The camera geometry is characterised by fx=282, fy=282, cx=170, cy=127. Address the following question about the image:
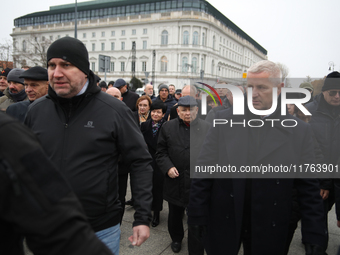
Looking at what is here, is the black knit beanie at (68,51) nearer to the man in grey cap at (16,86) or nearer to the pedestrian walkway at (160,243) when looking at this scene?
the man in grey cap at (16,86)

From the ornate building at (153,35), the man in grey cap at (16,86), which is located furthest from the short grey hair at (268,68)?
the ornate building at (153,35)

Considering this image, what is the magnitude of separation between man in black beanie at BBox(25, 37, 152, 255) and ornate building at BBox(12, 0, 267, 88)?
59.5 meters

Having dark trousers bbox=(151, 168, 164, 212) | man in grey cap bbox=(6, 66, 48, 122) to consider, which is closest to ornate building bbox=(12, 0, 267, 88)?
dark trousers bbox=(151, 168, 164, 212)

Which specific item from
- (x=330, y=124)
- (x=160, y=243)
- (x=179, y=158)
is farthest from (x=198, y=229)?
(x=330, y=124)

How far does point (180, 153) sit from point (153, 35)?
68.1 meters

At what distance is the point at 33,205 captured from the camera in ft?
2.85

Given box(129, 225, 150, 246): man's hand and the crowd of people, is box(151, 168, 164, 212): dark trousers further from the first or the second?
box(129, 225, 150, 246): man's hand

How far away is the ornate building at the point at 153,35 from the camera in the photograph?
216ft

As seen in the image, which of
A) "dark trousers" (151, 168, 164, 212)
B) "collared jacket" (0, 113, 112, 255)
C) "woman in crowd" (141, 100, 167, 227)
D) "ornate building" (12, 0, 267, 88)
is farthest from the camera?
"ornate building" (12, 0, 267, 88)

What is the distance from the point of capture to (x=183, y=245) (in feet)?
12.9

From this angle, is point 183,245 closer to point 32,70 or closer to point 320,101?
point 320,101

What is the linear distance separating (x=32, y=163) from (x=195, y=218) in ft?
5.46

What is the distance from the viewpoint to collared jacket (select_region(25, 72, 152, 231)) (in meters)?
1.93

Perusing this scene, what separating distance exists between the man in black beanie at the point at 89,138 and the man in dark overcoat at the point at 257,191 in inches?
21.7
